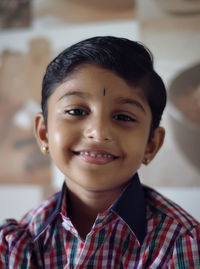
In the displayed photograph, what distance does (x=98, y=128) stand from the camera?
0.64m

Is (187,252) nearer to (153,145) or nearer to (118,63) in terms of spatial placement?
(153,145)

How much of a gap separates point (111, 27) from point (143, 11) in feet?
0.35

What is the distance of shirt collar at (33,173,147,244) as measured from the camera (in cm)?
71

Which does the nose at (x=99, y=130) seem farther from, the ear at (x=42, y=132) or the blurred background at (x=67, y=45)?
the blurred background at (x=67, y=45)

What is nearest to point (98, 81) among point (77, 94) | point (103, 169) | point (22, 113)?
point (77, 94)

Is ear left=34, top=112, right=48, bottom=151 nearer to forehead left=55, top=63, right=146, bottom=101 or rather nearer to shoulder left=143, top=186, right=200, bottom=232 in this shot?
forehead left=55, top=63, right=146, bottom=101

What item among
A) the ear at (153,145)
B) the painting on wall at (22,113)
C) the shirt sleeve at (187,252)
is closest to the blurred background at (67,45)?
the painting on wall at (22,113)

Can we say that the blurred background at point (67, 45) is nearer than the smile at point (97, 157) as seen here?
No

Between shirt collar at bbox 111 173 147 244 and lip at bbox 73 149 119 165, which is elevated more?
lip at bbox 73 149 119 165

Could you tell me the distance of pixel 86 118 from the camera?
Result: 2.19 ft

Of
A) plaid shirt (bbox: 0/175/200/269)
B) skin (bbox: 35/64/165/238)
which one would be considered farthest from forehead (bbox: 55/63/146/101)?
plaid shirt (bbox: 0/175/200/269)

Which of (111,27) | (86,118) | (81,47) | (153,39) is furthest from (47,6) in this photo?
(86,118)

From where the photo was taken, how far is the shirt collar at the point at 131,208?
0.71 metres

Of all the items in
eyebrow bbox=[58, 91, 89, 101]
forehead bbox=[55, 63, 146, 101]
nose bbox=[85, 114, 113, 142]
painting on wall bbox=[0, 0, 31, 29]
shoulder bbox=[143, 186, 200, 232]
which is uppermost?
painting on wall bbox=[0, 0, 31, 29]
